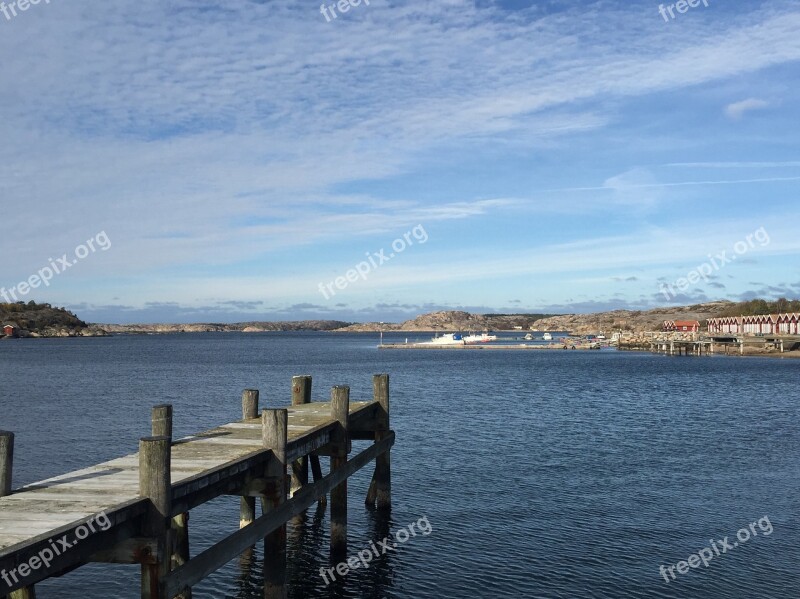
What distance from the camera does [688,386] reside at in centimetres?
6756

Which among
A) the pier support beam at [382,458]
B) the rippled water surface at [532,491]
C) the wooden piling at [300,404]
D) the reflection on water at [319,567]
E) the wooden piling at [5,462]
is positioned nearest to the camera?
the wooden piling at [5,462]

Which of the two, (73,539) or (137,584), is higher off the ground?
(73,539)

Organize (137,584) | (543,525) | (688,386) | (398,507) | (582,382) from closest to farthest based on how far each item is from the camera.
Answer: (137,584), (543,525), (398,507), (688,386), (582,382)

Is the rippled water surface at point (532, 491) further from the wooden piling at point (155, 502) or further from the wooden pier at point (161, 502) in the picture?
the wooden piling at point (155, 502)

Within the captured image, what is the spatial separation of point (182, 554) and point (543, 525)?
1039 cm

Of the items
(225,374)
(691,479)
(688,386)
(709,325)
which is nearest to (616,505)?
(691,479)

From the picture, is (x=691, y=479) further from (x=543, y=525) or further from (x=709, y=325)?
(x=709, y=325)

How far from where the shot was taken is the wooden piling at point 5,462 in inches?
420

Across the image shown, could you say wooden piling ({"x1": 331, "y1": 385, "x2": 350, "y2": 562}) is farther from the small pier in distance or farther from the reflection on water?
the small pier in distance

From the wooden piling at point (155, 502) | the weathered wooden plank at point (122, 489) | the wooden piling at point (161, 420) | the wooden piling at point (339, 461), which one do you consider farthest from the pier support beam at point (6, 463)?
the wooden piling at point (339, 461)

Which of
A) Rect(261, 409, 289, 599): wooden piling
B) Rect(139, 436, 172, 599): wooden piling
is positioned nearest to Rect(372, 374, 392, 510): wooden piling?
Rect(261, 409, 289, 599): wooden piling

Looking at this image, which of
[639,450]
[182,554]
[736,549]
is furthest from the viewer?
[639,450]

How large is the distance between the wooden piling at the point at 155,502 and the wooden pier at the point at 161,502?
1 cm

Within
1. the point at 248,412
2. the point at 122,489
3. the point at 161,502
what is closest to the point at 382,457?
the point at 248,412
